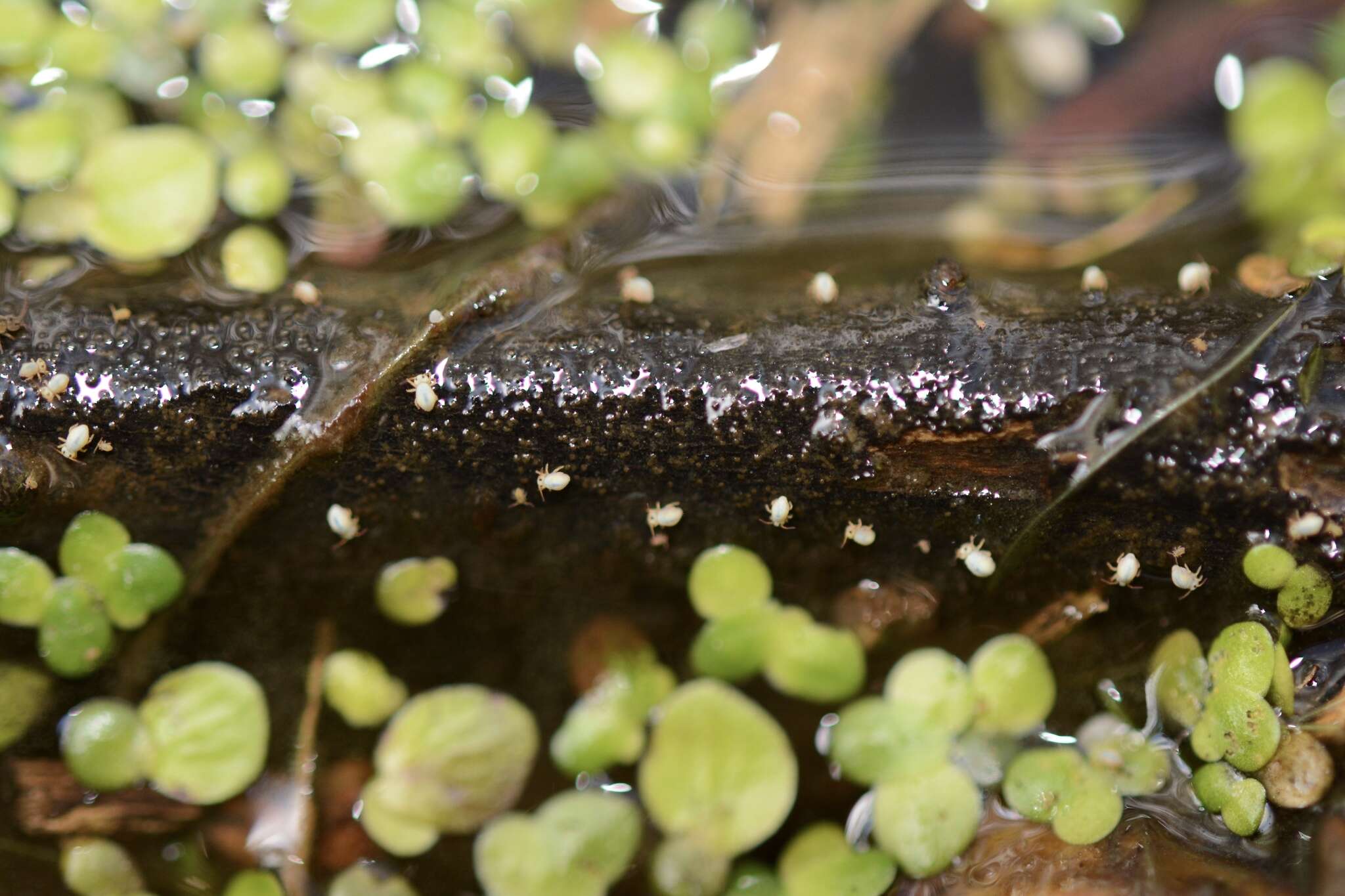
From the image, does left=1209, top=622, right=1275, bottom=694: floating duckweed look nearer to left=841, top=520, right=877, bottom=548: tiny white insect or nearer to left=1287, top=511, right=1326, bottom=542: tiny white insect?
left=1287, top=511, right=1326, bottom=542: tiny white insect

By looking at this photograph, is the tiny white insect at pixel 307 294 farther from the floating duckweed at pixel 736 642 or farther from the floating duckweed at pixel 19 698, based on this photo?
the floating duckweed at pixel 736 642

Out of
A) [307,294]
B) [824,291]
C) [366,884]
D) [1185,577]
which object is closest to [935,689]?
[1185,577]

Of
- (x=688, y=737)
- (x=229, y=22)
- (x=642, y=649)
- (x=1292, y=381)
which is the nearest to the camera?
(x=1292, y=381)

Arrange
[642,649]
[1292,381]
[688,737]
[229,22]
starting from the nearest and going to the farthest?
[1292,381]
[688,737]
[642,649]
[229,22]

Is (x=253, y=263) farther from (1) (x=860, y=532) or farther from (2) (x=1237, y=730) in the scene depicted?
(2) (x=1237, y=730)

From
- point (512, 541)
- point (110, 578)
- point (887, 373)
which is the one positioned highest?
point (887, 373)

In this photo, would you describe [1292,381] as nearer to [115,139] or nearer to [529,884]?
[529,884]

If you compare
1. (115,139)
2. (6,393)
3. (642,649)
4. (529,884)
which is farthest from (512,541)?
(115,139)
